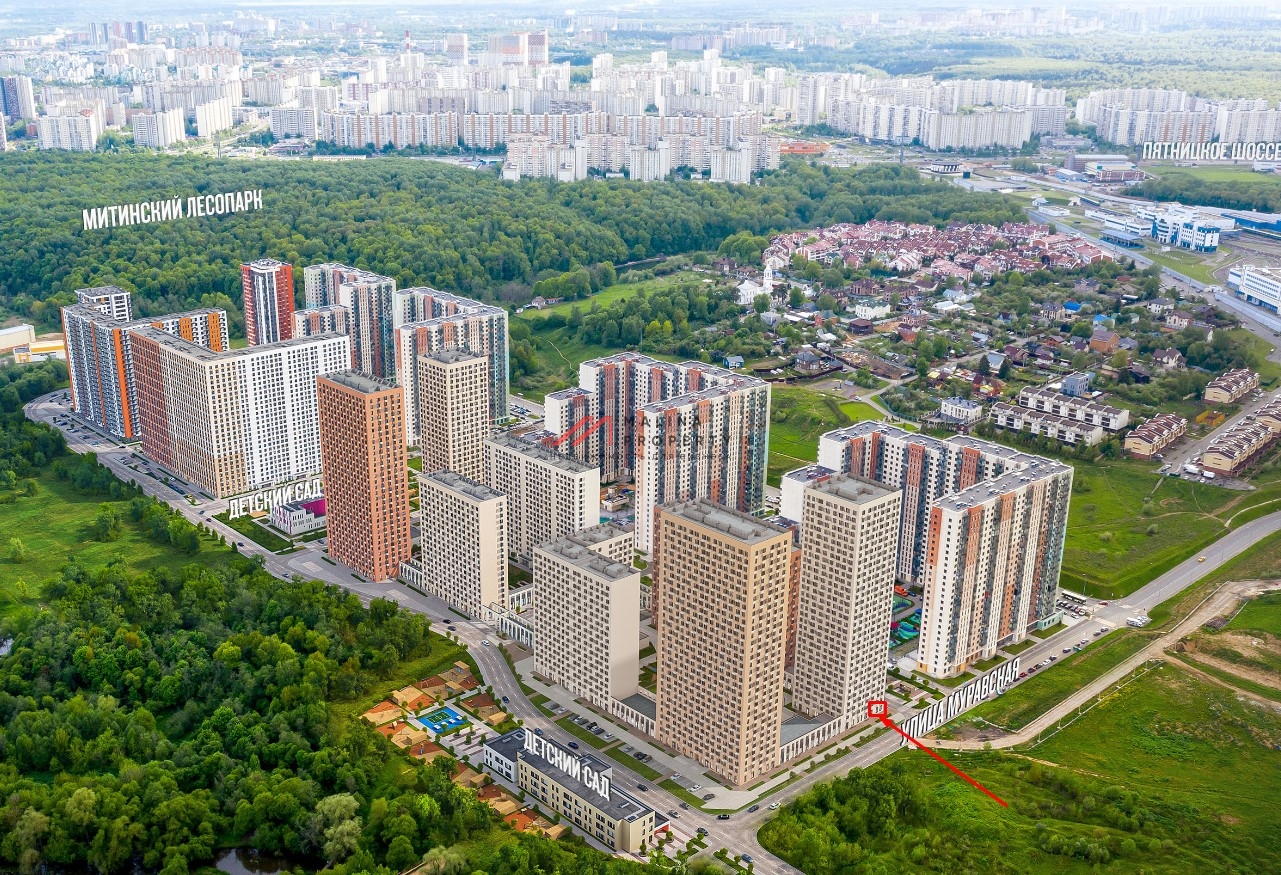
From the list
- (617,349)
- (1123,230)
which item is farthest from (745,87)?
(617,349)

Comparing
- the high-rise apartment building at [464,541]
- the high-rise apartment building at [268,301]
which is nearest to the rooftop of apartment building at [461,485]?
the high-rise apartment building at [464,541]

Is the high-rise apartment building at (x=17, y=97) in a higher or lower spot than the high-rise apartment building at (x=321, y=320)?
higher

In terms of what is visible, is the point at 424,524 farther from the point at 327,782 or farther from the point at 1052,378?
the point at 1052,378

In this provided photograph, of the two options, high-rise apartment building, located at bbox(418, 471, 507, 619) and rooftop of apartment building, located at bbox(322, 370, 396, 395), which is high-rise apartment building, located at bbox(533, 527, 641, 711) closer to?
high-rise apartment building, located at bbox(418, 471, 507, 619)

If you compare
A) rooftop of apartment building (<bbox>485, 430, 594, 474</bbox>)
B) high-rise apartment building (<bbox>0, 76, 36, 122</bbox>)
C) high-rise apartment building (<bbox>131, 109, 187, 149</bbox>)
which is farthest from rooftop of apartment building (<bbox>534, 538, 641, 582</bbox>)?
high-rise apartment building (<bbox>0, 76, 36, 122</bbox>)

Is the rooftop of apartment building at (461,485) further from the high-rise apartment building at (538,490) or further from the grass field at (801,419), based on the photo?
the grass field at (801,419)
